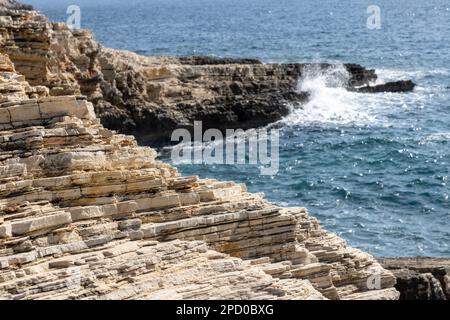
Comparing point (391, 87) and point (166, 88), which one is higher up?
point (166, 88)

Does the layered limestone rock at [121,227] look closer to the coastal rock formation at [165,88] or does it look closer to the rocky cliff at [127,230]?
the rocky cliff at [127,230]

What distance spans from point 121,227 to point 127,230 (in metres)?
0.13

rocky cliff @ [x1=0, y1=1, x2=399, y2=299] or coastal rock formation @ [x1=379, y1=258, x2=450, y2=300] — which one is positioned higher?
rocky cliff @ [x1=0, y1=1, x2=399, y2=299]

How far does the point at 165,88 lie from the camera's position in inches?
2063

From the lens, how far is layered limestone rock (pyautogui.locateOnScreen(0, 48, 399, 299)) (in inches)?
639

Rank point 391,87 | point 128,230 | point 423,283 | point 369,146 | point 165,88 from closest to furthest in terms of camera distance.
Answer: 1. point 128,230
2. point 423,283
3. point 369,146
4. point 165,88
5. point 391,87

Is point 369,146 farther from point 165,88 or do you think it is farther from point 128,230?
point 128,230

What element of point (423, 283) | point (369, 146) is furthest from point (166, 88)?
point (423, 283)

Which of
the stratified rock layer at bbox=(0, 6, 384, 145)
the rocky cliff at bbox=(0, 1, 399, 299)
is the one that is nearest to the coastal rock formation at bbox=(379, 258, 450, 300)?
the rocky cliff at bbox=(0, 1, 399, 299)

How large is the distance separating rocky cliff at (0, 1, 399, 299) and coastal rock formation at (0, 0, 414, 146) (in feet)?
47.5

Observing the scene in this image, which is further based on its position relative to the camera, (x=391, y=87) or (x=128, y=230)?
(x=391, y=87)

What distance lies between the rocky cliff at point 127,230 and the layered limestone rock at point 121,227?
0.8 inches

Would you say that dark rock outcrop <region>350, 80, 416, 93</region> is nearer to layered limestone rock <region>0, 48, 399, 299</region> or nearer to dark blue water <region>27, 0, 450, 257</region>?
dark blue water <region>27, 0, 450, 257</region>
